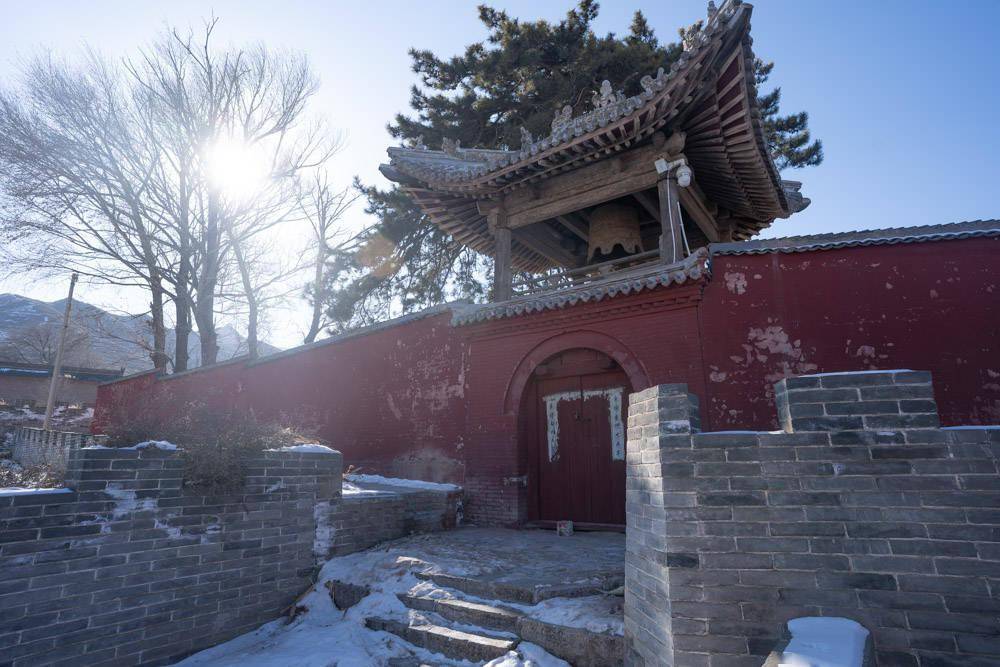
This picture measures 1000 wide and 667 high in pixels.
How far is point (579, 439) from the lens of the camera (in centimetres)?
763

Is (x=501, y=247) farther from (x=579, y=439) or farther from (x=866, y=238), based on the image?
(x=866, y=238)

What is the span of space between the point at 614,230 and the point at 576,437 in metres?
3.39

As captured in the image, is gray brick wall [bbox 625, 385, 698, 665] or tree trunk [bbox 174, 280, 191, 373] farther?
tree trunk [bbox 174, 280, 191, 373]

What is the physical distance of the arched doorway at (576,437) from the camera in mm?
7258

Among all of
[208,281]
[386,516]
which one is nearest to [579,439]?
[386,516]

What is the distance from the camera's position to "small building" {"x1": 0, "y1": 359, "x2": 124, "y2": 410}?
21.3 meters

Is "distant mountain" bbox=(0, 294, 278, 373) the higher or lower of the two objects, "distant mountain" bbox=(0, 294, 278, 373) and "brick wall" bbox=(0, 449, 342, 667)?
the higher

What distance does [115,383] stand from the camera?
627 inches

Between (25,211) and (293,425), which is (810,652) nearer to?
(293,425)

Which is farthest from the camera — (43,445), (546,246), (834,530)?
(43,445)

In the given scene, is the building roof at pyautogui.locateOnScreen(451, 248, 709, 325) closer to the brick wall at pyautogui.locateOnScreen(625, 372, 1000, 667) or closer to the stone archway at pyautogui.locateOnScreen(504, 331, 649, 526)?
the stone archway at pyautogui.locateOnScreen(504, 331, 649, 526)

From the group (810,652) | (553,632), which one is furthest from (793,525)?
(553,632)

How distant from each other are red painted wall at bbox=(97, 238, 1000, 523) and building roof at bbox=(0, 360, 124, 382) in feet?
53.8

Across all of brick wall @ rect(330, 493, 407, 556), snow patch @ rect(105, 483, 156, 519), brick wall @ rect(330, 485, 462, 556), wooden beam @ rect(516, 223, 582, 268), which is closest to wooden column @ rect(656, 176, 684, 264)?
wooden beam @ rect(516, 223, 582, 268)
